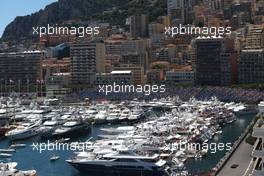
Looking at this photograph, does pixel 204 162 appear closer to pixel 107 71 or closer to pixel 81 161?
pixel 81 161

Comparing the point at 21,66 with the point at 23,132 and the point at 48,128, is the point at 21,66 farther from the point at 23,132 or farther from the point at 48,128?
the point at 23,132

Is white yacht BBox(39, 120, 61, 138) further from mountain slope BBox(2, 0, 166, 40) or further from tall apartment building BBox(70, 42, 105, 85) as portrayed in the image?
mountain slope BBox(2, 0, 166, 40)

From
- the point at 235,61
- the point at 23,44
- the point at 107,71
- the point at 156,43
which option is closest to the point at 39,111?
the point at 107,71

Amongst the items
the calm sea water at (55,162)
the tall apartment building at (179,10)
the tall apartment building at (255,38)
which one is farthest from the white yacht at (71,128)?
the tall apartment building at (179,10)

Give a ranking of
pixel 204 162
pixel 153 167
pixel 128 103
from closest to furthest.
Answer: pixel 153 167
pixel 204 162
pixel 128 103

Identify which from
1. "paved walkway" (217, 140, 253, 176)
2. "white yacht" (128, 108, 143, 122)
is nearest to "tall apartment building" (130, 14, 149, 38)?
"white yacht" (128, 108, 143, 122)

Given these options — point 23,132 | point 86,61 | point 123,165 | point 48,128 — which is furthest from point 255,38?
point 123,165
